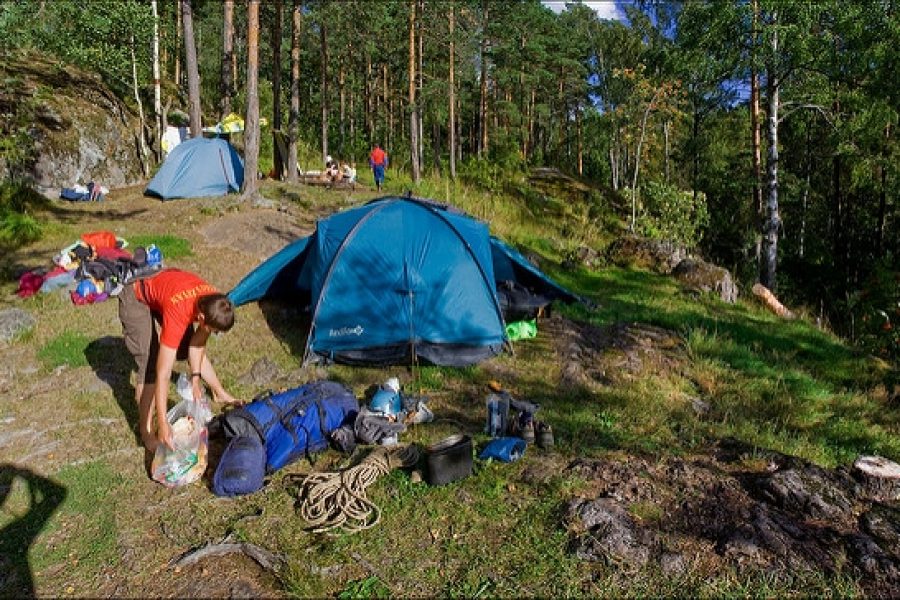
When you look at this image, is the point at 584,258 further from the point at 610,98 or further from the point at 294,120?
the point at 610,98

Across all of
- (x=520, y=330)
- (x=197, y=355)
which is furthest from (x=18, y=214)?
(x=520, y=330)

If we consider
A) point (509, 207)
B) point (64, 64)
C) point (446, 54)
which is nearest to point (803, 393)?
point (509, 207)

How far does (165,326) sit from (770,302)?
10.6 meters

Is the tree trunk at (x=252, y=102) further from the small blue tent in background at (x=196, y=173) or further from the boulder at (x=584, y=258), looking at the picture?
the boulder at (x=584, y=258)

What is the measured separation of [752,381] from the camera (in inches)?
254

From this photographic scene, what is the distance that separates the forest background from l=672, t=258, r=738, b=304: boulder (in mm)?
1933

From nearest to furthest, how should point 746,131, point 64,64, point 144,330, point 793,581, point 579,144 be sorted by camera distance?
point 793,581, point 144,330, point 64,64, point 746,131, point 579,144

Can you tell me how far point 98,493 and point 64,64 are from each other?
1576 centimetres

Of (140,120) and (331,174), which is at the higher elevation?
(140,120)

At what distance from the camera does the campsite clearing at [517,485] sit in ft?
10.5

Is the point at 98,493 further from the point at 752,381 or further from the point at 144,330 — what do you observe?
the point at 752,381

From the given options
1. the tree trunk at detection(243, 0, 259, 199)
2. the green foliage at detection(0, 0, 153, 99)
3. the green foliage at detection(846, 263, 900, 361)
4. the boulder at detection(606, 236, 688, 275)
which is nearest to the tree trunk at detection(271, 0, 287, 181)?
the green foliage at detection(0, 0, 153, 99)

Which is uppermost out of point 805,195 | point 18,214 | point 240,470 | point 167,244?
point 805,195

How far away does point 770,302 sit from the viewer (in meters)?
10.9
